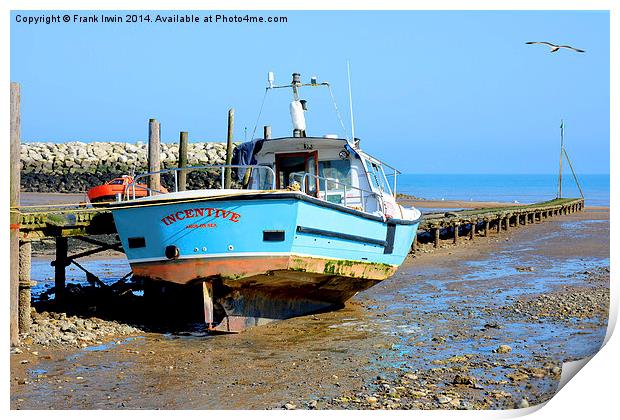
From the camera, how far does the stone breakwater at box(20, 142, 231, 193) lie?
4688cm

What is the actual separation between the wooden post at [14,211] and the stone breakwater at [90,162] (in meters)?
33.0

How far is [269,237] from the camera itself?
12.1m

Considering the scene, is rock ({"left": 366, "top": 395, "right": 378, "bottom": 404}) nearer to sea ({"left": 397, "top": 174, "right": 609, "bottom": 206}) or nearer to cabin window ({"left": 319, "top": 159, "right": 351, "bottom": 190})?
cabin window ({"left": 319, "top": 159, "right": 351, "bottom": 190})

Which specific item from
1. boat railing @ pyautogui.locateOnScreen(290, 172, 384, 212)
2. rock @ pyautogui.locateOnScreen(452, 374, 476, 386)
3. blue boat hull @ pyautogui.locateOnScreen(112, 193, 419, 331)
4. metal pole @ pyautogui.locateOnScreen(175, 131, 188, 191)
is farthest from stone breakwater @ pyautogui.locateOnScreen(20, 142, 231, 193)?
rock @ pyautogui.locateOnScreen(452, 374, 476, 386)

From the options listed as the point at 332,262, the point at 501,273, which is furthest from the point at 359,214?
the point at 501,273

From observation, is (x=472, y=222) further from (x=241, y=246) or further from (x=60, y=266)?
(x=241, y=246)

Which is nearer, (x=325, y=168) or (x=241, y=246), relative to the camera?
(x=241, y=246)

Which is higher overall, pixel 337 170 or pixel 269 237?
pixel 337 170

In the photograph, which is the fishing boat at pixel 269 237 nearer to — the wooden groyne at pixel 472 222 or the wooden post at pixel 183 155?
the wooden post at pixel 183 155

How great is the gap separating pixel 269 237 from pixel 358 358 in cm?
228

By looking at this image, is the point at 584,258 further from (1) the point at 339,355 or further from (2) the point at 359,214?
(1) the point at 339,355

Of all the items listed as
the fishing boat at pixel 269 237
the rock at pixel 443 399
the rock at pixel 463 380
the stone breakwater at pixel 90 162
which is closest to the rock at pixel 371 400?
the rock at pixel 443 399

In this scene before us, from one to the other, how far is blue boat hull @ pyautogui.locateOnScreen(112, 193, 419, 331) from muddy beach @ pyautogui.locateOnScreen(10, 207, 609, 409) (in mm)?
482

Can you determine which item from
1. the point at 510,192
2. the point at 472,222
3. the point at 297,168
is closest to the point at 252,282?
the point at 297,168
